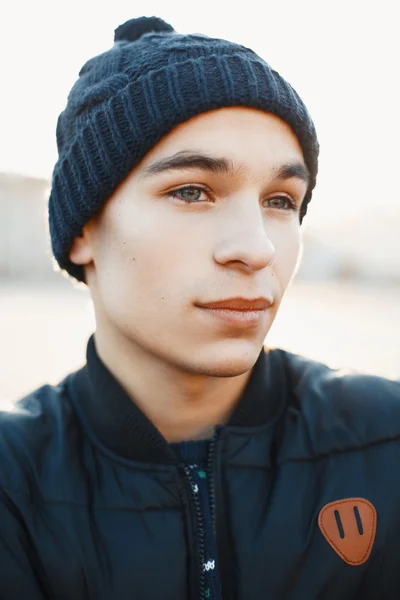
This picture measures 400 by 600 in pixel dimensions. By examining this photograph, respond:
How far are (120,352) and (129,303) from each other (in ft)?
0.93

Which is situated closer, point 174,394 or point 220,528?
point 220,528

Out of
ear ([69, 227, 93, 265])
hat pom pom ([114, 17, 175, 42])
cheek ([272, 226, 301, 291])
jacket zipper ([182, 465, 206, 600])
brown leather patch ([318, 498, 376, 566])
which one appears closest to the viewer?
jacket zipper ([182, 465, 206, 600])

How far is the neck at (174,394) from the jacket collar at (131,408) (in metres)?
0.07

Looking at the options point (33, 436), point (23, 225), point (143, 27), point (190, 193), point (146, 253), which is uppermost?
point (23, 225)

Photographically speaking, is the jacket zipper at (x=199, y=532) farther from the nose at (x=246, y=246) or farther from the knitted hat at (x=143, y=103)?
the knitted hat at (x=143, y=103)

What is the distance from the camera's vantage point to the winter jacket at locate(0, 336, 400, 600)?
171cm

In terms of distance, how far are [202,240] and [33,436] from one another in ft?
2.92

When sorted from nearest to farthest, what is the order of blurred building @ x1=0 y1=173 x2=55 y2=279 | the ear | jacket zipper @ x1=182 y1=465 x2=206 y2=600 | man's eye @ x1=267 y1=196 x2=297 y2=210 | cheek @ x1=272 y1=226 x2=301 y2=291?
jacket zipper @ x1=182 y1=465 x2=206 y2=600 → cheek @ x1=272 y1=226 x2=301 y2=291 → man's eye @ x1=267 y1=196 x2=297 y2=210 → the ear → blurred building @ x1=0 y1=173 x2=55 y2=279

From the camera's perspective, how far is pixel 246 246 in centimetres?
Result: 177

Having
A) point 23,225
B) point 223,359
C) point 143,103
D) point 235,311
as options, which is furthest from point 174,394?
point 23,225

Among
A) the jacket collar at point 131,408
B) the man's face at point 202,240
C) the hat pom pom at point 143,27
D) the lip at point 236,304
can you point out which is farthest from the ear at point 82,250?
the hat pom pom at point 143,27

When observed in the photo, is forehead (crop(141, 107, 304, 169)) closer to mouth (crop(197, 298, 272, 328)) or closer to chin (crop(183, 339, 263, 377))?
mouth (crop(197, 298, 272, 328))

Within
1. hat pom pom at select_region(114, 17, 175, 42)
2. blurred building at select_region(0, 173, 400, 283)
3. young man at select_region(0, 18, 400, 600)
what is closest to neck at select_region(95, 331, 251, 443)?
young man at select_region(0, 18, 400, 600)

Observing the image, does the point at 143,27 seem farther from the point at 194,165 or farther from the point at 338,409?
the point at 338,409
